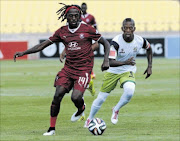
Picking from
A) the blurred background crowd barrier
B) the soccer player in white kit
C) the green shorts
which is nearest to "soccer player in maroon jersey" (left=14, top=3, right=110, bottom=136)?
the soccer player in white kit

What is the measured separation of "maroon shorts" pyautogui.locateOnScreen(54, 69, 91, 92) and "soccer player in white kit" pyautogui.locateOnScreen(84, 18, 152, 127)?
2.90ft

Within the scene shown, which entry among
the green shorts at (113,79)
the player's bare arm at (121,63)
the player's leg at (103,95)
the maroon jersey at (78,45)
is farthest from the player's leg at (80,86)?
the green shorts at (113,79)

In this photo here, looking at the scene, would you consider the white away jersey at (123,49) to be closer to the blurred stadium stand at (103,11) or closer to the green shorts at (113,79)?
the green shorts at (113,79)

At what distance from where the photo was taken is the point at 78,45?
8766 millimetres

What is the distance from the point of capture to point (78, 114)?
31.6ft

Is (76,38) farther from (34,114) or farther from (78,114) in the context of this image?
(34,114)

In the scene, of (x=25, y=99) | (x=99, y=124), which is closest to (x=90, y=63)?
(x=99, y=124)

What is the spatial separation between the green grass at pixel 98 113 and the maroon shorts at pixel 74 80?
2.60 ft

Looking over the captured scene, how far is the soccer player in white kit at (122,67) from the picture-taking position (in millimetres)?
9570

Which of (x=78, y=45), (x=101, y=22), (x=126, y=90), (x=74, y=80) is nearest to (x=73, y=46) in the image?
(x=78, y=45)

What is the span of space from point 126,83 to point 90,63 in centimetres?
109

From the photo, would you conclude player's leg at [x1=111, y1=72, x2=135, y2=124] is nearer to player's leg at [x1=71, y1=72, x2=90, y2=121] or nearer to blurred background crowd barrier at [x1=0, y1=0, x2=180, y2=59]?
player's leg at [x1=71, y1=72, x2=90, y2=121]

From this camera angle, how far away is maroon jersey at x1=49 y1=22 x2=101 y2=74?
345 inches

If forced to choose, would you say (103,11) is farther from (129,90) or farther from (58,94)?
(58,94)
